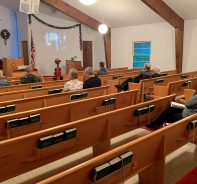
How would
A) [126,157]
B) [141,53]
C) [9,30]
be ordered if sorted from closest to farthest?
[126,157] < [9,30] < [141,53]

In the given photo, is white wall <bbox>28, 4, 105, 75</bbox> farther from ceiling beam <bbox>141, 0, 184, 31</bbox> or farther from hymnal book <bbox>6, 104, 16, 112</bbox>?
hymnal book <bbox>6, 104, 16, 112</bbox>

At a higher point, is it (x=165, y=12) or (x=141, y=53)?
(x=165, y=12)

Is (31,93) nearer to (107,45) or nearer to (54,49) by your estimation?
(54,49)

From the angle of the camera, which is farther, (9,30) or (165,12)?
(9,30)

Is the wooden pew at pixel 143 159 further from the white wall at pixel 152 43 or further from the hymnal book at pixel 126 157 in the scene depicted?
the white wall at pixel 152 43

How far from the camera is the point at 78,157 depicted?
2502mm

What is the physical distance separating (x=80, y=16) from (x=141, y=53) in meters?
3.07

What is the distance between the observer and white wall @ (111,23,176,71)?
8.77m

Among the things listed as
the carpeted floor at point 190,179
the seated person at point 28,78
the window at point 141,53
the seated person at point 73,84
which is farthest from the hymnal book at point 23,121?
the window at point 141,53

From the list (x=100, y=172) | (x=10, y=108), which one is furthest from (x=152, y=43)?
(x=100, y=172)

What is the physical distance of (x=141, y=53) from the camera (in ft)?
32.0

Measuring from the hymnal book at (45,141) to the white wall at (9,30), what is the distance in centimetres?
861

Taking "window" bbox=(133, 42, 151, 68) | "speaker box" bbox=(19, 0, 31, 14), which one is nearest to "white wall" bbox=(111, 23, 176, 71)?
"window" bbox=(133, 42, 151, 68)

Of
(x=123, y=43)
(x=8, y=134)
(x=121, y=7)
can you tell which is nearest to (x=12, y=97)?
(x=8, y=134)
